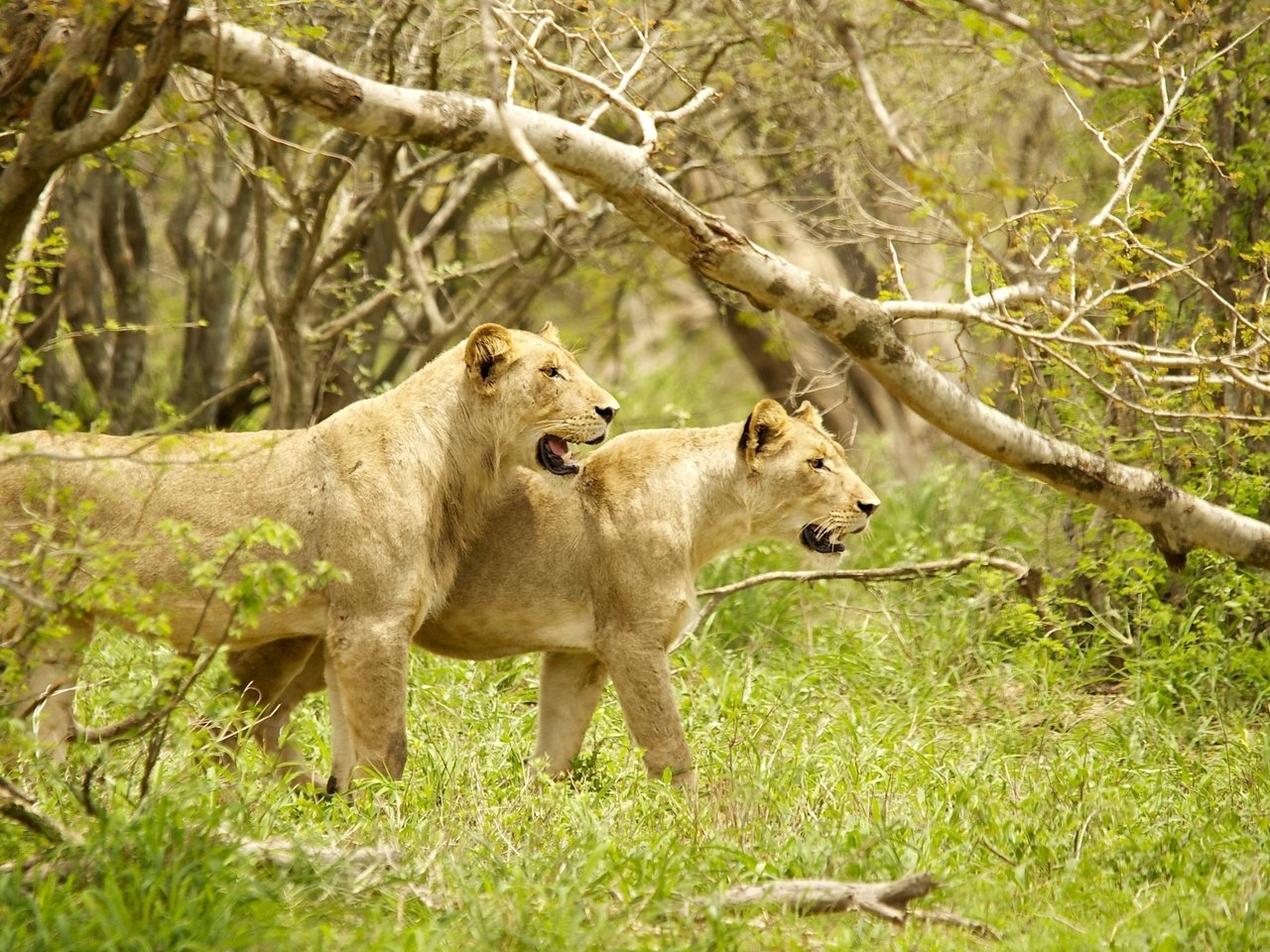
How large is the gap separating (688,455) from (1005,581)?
242 cm

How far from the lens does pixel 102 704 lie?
22.5 feet

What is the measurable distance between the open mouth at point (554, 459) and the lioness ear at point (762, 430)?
2.61 ft

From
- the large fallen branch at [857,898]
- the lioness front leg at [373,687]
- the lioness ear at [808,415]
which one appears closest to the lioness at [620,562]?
the lioness ear at [808,415]

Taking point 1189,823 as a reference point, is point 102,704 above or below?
below

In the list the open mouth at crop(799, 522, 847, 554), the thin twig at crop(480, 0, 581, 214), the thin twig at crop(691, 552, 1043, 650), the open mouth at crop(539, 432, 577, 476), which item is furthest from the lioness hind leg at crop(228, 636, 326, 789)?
the thin twig at crop(480, 0, 581, 214)

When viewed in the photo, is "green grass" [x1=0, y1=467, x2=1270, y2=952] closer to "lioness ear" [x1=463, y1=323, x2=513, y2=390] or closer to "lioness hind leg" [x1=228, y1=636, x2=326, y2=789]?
"lioness hind leg" [x1=228, y1=636, x2=326, y2=789]

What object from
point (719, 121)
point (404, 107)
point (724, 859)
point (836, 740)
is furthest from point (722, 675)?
point (719, 121)

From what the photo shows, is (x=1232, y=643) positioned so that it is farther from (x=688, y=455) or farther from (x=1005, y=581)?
(x=688, y=455)

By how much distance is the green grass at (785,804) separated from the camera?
4.40 meters

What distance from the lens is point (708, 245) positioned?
5.51 meters

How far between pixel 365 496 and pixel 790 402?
2111 mm

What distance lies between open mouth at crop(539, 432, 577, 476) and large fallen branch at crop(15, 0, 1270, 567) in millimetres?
1012

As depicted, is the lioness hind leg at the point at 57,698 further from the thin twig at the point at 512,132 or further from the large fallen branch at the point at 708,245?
the thin twig at the point at 512,132

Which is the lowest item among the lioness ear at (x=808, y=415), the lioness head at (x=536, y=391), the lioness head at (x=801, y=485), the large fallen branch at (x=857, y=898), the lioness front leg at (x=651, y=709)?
the lioness front leg at (x=651, y=709)
